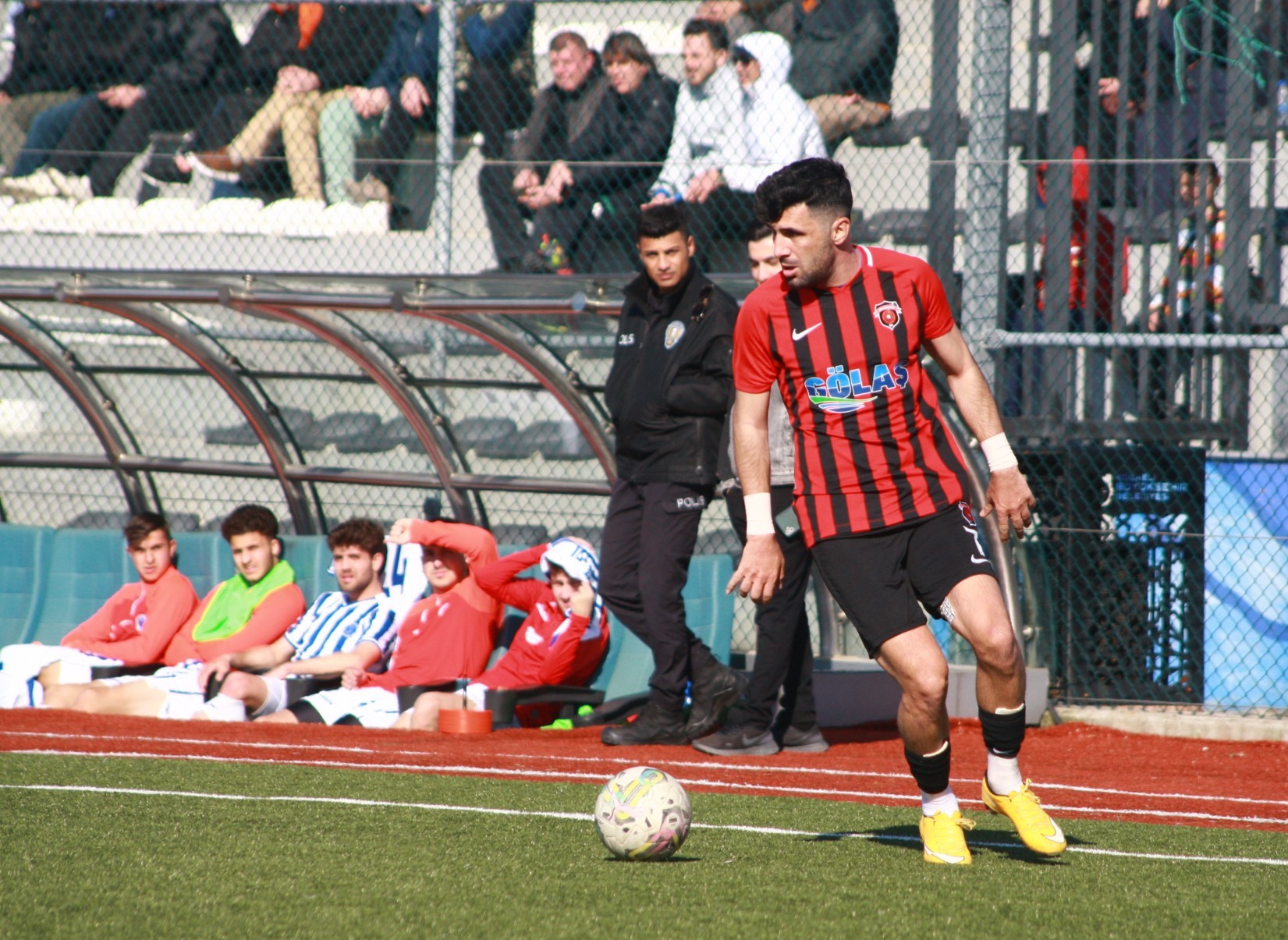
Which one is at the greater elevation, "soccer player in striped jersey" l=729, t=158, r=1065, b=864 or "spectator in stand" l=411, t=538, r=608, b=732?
"soccer player in striped jersey" l=729, t=158, r=1065, b=864

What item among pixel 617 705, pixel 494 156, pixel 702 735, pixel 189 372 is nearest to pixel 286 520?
pixel 189 372

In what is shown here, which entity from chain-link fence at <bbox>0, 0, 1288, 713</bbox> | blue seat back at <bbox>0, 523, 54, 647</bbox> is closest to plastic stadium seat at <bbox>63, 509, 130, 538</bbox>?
chain-link fence at <bbox>0, 0, 1288, 713</bbox>

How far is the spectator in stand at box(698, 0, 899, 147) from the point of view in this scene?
8.84 meters

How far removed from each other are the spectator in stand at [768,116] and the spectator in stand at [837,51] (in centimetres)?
23

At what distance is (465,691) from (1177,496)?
3.89m

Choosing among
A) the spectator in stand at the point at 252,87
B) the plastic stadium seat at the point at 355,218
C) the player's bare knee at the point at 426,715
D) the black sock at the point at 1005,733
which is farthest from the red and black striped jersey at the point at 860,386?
the spectator in stand at the point at 252,87

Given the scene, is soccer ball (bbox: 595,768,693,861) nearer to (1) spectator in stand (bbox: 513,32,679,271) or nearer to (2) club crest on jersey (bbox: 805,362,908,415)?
(2) club crest on jersey (bbox: 805,362,908,415)

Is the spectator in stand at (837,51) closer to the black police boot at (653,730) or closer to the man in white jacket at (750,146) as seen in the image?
the man in white jacket at (750,146)

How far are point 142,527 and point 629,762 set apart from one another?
3745 millimetres

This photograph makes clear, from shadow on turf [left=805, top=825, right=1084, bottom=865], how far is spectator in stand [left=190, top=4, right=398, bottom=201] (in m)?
7.30

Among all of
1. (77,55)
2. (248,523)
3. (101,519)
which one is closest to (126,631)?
(248,523)

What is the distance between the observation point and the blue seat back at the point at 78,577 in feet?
30.2

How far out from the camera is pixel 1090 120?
8.20 meters

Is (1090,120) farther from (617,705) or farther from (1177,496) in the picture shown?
(617,705)
